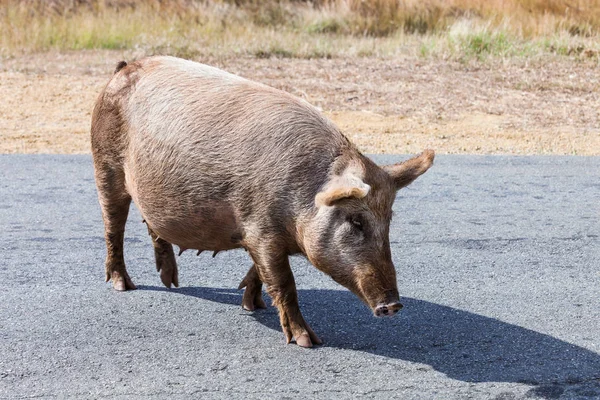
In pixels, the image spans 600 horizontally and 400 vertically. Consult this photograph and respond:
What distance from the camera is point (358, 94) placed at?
11852mm

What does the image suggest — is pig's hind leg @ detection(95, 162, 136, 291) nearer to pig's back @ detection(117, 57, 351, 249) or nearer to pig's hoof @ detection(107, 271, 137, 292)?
pig's hoof @ detection(107, 271, 137, 292)

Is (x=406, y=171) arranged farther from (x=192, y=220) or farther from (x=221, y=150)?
(x=192, y=220)

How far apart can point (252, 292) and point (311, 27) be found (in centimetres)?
1123

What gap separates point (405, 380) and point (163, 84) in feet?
6.04

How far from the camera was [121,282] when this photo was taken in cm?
534

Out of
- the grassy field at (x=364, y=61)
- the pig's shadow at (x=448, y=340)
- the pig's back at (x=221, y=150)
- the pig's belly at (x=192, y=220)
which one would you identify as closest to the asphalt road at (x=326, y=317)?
the pig's shadow at (x=448, y=340)

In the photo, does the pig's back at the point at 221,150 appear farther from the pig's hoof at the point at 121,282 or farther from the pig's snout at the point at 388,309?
the pig's hoof at the point at 121,282

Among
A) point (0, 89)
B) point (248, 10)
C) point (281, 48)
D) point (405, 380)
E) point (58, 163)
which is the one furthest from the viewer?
point (248, 10)

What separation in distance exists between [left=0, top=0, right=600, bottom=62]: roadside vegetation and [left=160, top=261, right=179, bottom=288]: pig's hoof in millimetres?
8007

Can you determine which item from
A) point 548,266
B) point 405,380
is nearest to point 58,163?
point 548,266

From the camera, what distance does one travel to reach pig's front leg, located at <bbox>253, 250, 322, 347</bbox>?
4.43 m

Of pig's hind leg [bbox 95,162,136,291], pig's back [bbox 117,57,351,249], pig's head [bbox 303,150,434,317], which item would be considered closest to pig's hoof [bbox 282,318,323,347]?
pig's head [bbox 303,150,434,317]

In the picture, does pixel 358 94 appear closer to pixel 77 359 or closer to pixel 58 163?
pixel 58 163

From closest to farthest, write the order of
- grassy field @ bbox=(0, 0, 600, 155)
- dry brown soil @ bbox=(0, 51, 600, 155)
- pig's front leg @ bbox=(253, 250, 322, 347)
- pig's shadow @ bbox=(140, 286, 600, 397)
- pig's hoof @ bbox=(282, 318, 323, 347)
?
pig's shadow @ bbox=(140, 286, 600, 397) < pig's front leg @ bbox=(253, 250, 322, 347) < pig's hoof @ bbox=(282, 318, 323, 347) < dry brown soil @ bbox=(0, 51, 600, 155) < grassy field @ bbox=(0, 0, 600, 155)
